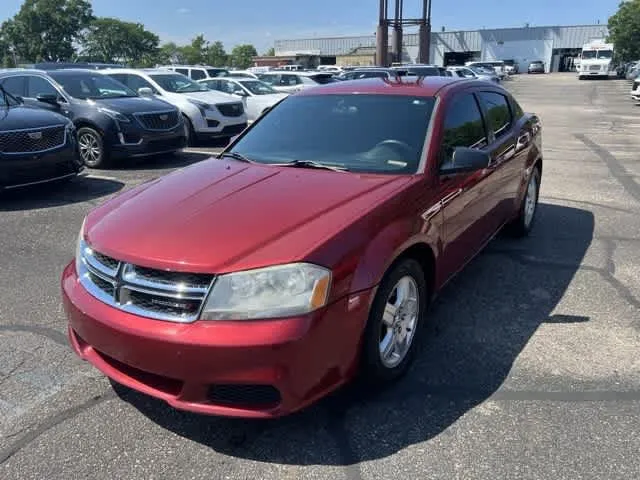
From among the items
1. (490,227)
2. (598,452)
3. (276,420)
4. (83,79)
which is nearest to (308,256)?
(276,420)

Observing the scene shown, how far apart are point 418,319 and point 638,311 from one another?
6.26 feet

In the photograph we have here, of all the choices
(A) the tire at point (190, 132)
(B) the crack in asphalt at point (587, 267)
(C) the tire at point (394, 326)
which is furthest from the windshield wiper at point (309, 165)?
(A) the tire at point (190, 132)

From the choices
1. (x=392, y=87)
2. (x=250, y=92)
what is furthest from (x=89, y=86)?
(x=392, y=87)

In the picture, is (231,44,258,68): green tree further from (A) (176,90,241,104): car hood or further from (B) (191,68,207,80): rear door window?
(A) (176,90,241,104): car hood

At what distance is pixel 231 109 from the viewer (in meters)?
12.6

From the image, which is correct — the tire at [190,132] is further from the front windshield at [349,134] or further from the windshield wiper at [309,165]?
the windshield wiper at [309,165]

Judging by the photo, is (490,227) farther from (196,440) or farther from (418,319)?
(196,440)

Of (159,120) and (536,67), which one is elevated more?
(159,120)

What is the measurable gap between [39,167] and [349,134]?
5.07m

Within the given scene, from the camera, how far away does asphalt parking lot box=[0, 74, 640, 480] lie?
2605 millimetres

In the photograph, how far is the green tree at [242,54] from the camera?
104350mm

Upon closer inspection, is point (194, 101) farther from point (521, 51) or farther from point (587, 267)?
point (521, 51)

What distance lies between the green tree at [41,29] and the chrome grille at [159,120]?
72144mm

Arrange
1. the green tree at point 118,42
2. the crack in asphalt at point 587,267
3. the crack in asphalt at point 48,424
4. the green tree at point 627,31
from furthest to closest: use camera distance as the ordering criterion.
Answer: the green tree at point 118,42
the green tree at point 627,31
the crack in asphalt at point 587,267
the crack in asphalt at point 48,424
